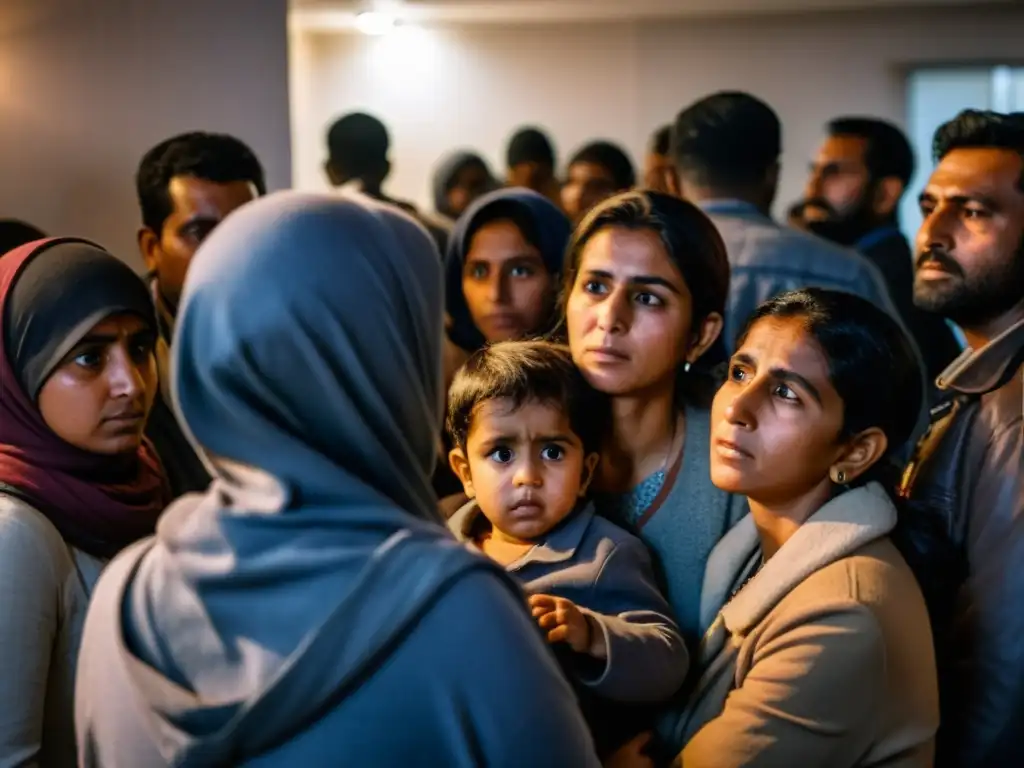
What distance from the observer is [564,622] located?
1410 millimetres

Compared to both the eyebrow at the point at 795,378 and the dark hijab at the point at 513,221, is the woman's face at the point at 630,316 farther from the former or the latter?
the dark hijab at the point at 513,221

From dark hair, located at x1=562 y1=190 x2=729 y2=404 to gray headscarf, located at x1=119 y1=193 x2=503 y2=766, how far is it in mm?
757

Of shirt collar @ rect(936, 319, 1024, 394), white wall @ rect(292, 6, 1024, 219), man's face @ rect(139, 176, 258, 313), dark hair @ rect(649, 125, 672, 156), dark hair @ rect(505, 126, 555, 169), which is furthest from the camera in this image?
white wall @ rect(292, 6, 1024, 219)

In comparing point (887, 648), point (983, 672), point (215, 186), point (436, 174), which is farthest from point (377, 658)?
point (436, 174)

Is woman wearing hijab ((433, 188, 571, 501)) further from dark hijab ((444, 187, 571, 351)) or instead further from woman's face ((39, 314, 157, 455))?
woman's face ((39, 314, 157, 455))

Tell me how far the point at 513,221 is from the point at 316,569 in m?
1.49

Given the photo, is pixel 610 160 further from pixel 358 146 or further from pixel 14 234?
pixel 14 234

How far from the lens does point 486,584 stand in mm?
1035

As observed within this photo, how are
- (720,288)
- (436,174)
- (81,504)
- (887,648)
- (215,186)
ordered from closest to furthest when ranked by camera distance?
(887,648) < (81,504) < (720,288) < (215,186) < (436,174)

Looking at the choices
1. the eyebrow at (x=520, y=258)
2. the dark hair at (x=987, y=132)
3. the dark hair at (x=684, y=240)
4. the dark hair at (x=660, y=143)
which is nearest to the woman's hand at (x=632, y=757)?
the dark hair at (x=684, y=240)

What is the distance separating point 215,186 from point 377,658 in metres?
1.56

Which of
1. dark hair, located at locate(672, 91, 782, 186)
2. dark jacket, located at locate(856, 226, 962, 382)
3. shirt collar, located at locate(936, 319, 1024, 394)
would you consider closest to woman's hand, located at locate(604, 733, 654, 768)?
shirt collar, located at locate(936, 319, 1024, 394)

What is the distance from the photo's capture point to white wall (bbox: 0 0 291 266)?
237 cm

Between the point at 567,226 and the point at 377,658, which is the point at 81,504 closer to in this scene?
the point at 377,658
